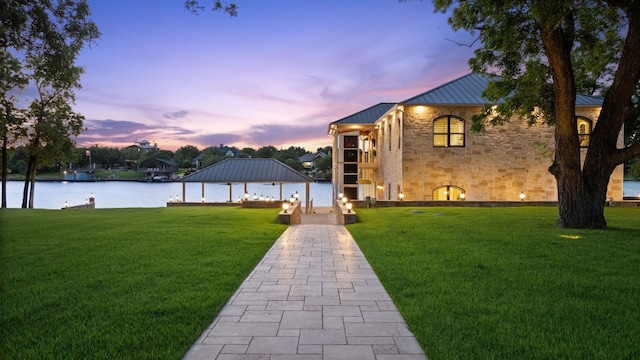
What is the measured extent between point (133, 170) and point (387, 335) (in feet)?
360

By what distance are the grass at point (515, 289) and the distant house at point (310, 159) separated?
73.6 metres

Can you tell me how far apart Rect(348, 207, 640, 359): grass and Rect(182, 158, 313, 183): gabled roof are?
55.8 ft

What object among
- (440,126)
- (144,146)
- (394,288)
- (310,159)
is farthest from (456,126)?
(144,146)

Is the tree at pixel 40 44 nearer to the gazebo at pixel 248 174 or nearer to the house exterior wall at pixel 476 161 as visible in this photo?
the gazebo at pixel 248 174

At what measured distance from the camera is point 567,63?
1067 centimetres

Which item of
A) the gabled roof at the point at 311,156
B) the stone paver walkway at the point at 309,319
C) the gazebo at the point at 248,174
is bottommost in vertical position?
the stone paver walkway at the point at 309,319

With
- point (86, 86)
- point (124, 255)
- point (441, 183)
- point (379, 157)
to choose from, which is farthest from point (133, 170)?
point (124, 255)

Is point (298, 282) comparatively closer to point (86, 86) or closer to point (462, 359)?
point (462, 359)

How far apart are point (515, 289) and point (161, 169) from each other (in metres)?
102

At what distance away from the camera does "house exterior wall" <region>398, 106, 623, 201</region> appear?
20.2 meters

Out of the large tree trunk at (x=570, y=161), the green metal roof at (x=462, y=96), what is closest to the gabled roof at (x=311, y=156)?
the green metal roof at (x=462, y=96)

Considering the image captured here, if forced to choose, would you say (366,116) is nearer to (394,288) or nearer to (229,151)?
(394,288)

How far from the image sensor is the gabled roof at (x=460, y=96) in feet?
65.3

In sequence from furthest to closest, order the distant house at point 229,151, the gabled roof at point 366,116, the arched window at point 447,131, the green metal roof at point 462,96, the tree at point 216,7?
1. the distant house at point 229,151
2. the gabled roof at point 366,116
3. the arched window at point 447,131
4. the green metal roof at point 462,96
5. the tree at point 216,7
